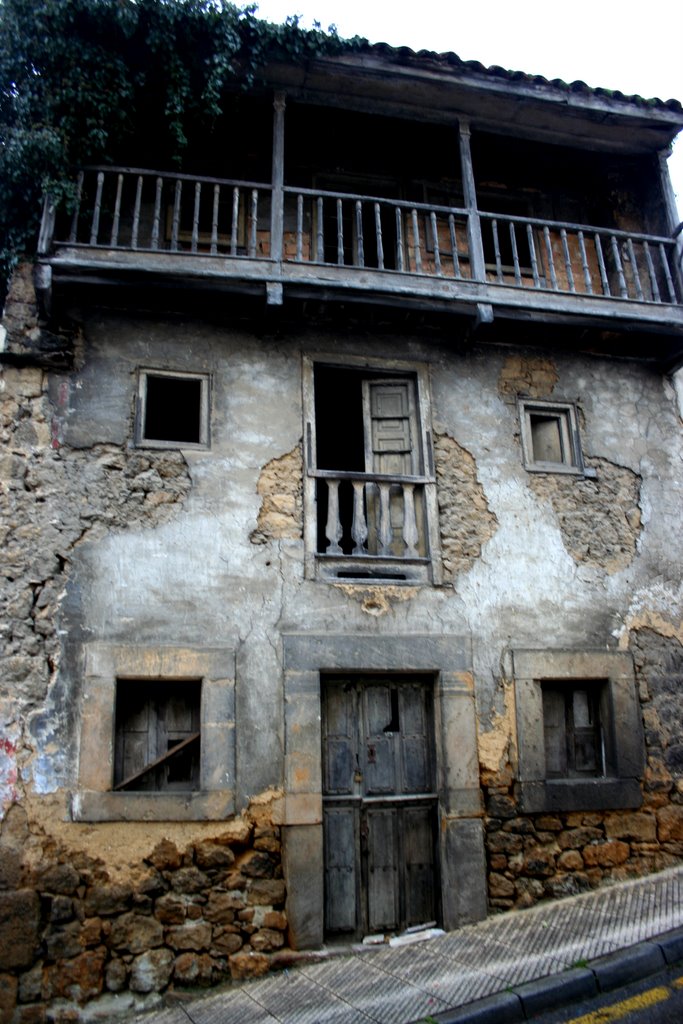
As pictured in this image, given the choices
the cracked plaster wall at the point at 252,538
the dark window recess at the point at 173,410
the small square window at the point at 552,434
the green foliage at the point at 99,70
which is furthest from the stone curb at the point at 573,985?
the green foliage at the point at 99,70

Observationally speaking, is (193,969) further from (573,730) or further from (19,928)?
(573,730)

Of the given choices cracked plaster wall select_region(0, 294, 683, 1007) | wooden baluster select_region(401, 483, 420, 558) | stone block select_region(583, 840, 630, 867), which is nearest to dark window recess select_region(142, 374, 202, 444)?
cracked plaster wall select_region(0, 294, 683, 1007)

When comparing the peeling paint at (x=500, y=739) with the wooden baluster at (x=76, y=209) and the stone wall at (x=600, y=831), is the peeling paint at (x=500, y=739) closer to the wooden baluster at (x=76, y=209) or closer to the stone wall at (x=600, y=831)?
the stone wall at (x=600, y=831)

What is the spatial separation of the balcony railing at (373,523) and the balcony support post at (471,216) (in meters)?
2.26

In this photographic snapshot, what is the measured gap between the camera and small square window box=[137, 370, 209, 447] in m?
7.23

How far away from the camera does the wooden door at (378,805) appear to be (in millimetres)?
6637

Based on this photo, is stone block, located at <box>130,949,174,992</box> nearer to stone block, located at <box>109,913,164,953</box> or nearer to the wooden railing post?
stone block, located at <box>109,913,164,953</box>

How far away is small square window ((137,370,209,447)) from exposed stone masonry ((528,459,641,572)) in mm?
3382

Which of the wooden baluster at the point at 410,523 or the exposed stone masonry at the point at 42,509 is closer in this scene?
the exposed stone masonry at the point at 42,509

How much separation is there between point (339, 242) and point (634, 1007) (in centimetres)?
672

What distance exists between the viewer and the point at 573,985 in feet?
17.5

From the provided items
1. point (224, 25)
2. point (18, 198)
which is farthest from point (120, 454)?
point (224, 25)

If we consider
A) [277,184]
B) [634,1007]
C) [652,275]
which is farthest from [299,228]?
[634,1007]

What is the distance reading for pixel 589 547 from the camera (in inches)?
308
